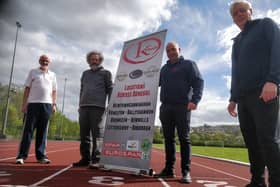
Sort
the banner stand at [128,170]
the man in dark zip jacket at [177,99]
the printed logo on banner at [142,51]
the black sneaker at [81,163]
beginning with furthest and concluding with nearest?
the black sneaker at [81,163]
the printed logo on banner at [142,51]
the man in dark zip jacket at [177,99]
the banner stand at [128,170]

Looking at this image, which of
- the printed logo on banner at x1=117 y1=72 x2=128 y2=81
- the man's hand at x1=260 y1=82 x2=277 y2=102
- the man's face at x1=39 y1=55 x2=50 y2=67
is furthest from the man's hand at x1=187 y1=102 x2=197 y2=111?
the man's face at x1=39 y1=55 x2=50 y2=67

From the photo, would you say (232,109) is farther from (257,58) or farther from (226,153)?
(226,153)

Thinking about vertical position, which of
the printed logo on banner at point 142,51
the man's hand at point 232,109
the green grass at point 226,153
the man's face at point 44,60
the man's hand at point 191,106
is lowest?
the green grass at point 226,153

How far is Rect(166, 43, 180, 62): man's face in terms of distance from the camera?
4.08m

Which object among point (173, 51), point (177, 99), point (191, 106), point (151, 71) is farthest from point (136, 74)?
point (191, 106)

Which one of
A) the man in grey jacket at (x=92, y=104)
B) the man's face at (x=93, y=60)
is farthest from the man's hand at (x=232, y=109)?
the man's face at (x=93, y=60)

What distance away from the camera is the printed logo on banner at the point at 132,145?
3.92 meters

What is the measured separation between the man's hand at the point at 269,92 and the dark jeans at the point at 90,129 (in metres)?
3.00

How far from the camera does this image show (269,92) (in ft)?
7.14

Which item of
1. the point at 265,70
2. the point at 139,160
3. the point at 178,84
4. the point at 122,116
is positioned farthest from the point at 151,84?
the point at 265,70

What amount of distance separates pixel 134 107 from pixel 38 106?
1792 mm

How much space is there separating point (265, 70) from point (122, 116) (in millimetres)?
2482

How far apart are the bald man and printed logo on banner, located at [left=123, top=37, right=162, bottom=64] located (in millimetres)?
1531

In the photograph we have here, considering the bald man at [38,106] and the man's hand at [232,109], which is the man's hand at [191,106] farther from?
the bald man at [38,106]
